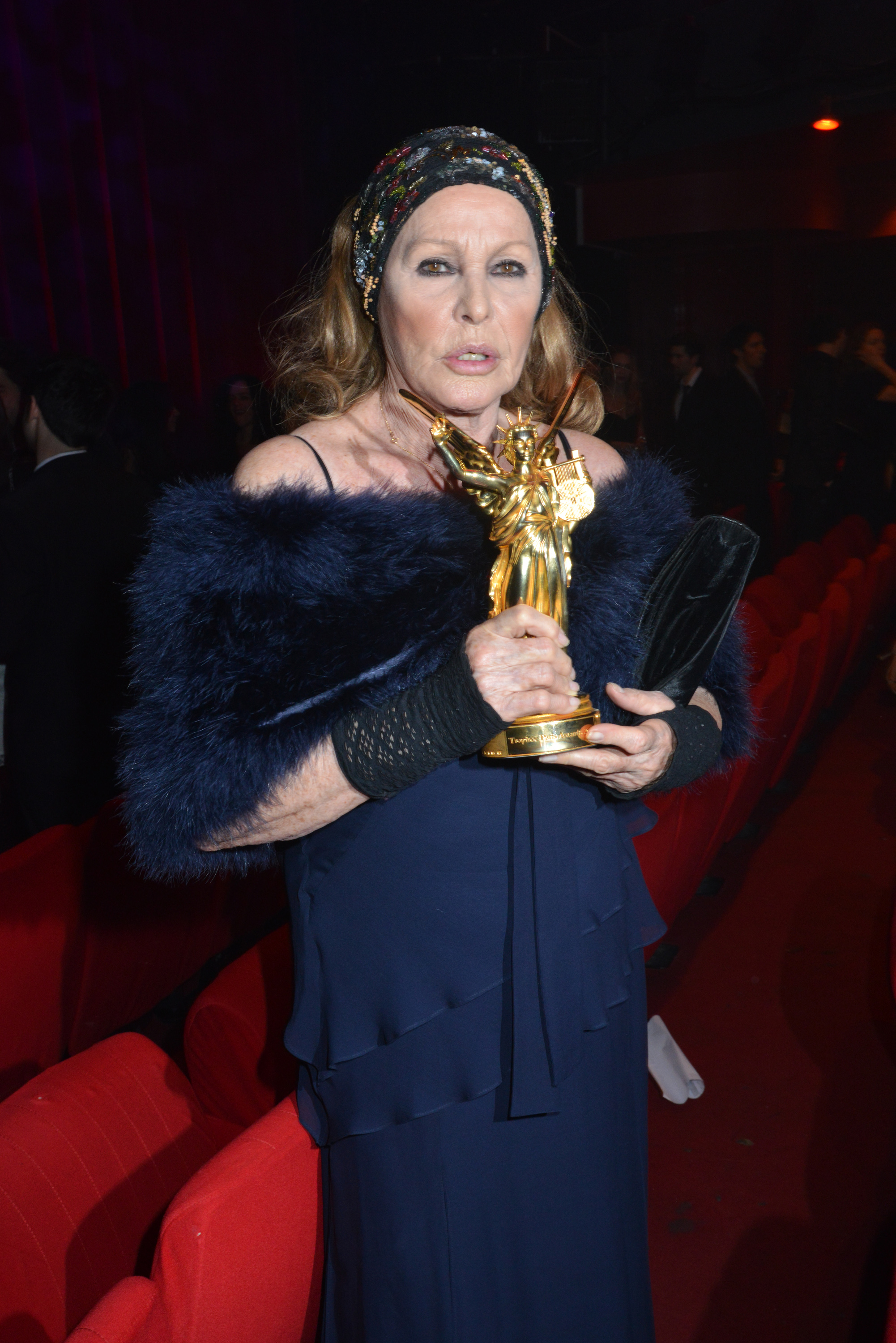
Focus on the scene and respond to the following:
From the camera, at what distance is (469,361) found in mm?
1207

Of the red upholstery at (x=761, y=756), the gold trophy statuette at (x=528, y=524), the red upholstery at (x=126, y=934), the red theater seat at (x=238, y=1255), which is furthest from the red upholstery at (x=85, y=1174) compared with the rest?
the red upholstery at (x=761, y=756)

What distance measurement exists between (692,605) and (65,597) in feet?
6.42

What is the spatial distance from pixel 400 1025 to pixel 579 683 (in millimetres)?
467

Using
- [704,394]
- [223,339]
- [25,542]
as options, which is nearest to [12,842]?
[25,542]

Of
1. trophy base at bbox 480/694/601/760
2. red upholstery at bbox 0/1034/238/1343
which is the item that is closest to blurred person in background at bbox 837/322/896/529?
trophy base at bbox 480/694/601/760

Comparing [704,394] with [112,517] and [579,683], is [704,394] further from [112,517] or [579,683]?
[579,683]

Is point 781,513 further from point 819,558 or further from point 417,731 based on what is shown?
point 417,731

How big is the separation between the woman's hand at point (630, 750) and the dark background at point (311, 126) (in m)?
8.05

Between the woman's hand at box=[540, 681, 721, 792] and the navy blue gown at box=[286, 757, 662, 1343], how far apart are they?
86 millimetres

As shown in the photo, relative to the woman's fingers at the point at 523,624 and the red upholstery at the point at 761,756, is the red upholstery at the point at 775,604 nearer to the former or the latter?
the red upholstery at the point at 761,756

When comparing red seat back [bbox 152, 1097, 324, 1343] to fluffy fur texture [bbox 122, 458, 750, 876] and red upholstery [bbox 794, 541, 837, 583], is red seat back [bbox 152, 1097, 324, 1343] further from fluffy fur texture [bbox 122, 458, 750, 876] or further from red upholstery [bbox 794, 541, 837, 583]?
red upholstery [bbox 794, 541, 837, 583]

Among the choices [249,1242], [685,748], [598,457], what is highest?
[598,457]

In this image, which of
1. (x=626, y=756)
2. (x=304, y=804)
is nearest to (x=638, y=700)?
(x=626, y=756)

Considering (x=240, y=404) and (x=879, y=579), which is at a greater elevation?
(x=240, y=404)
